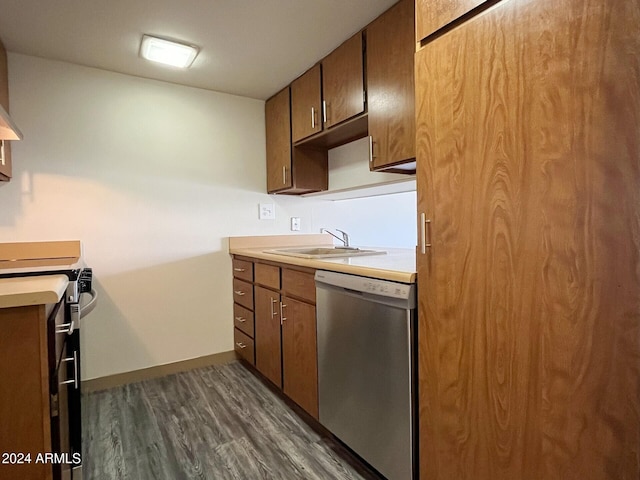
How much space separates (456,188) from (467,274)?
25cm

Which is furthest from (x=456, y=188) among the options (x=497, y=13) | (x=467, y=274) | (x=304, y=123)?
(x=304, y=123)

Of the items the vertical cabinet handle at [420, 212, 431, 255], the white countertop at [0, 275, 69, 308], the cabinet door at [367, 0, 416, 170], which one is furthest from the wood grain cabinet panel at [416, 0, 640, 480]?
the white countertop at [0, 275, 69, 308]

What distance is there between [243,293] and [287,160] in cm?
102

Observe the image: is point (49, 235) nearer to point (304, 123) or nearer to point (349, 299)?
point (304, 123)

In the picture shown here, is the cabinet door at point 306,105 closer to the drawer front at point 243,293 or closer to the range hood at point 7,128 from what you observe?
the drawer front at point 243,293

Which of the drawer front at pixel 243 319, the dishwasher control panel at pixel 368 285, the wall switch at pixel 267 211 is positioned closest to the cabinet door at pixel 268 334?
the drawer front at pixel 243 319

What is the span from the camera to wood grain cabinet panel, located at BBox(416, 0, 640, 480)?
2.51 feet

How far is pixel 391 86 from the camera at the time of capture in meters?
1.76

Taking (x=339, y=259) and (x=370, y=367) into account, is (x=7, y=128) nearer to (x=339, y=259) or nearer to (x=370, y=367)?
(x=339, y=259)

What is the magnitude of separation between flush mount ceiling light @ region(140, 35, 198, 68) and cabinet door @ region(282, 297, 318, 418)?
155 centimetres

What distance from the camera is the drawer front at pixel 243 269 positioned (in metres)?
2.58

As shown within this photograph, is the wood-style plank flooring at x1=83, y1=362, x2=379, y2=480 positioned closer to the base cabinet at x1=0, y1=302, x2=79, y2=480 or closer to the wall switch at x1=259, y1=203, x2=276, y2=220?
the base cabinet at x1=0, y1=302, x2=79, y2=480

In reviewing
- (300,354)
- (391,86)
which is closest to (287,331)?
(300,354)

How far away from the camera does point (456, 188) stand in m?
1.10
